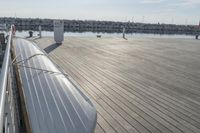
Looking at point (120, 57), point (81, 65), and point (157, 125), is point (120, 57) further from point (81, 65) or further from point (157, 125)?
point (157, 125)

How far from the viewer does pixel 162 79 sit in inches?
305

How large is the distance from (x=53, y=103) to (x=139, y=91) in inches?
126

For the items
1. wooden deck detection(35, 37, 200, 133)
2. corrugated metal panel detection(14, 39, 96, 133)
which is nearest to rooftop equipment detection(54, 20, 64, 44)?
wooden deck detection(35, 37, 200, 133)

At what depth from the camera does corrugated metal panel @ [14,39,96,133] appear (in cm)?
323

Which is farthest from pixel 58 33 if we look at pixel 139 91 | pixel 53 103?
pixel 53 103

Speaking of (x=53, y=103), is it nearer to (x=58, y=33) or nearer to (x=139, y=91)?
(x=139, y=91)

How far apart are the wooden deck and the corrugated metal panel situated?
2.52 feet

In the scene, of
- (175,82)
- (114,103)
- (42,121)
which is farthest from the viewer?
(175,82)

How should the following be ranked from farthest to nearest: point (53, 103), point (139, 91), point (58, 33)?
1. point (58, 33)
2. point (139, 91)
3. point (53, 103)

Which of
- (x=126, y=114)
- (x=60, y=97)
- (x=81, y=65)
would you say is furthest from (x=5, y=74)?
(x=81, y=65)

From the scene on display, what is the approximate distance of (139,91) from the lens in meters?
6.43

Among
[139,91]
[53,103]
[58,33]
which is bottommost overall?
[139,91]

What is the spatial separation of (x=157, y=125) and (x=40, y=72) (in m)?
2.65

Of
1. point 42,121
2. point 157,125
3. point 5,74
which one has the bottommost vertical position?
point 157,125
